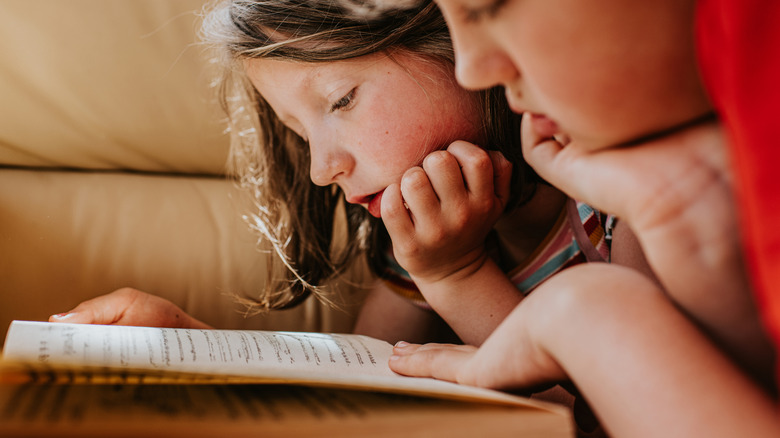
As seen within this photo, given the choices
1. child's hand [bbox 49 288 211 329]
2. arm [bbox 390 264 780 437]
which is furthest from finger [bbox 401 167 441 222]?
child's hand [bbox 49 288 211 329]

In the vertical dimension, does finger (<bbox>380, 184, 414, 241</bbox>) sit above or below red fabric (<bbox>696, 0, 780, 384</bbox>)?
below

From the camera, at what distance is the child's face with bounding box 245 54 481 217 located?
75cm

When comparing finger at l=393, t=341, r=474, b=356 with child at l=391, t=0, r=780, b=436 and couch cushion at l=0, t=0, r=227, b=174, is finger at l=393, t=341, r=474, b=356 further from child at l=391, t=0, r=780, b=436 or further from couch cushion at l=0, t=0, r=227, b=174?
couch cushion at l=0, t=0, r=227, b=174

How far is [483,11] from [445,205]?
0.33 meters

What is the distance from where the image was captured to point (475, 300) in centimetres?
77

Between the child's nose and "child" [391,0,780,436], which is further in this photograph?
the child's nose

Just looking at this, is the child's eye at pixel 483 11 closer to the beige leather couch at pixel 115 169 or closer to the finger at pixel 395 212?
the finger at pixel 395 212

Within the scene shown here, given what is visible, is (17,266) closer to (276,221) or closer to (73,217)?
(73,217)

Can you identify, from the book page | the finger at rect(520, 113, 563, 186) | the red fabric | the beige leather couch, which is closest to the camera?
the red fabric

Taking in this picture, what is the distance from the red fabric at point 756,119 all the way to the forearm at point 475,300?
0.41 metres

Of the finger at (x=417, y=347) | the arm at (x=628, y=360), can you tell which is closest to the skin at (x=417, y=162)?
the finger at (x=417, y=347)

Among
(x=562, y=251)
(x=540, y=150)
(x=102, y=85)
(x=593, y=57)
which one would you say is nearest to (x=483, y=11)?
(x=593, y=57)

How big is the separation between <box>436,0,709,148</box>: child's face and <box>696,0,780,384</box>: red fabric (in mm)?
42

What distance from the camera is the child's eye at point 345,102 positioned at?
2.46 ft
